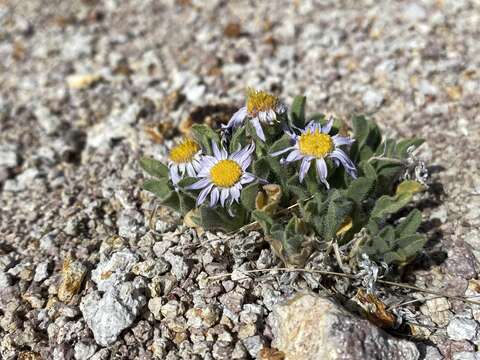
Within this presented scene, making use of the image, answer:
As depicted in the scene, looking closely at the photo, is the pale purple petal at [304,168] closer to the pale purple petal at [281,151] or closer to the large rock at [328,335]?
the pale purple petal at [281,151]

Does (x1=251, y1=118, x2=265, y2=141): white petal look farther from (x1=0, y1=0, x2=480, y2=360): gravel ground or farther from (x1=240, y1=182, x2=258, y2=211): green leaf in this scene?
(x1=0, y1=0, x2=480, y2=360): gravel ground

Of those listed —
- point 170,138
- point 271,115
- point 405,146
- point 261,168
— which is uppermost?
point 271,115

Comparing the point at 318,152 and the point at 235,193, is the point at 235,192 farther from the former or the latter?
the point at 318,152

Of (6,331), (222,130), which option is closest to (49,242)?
(6,331)

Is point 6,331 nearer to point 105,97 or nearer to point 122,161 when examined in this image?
point 122,161

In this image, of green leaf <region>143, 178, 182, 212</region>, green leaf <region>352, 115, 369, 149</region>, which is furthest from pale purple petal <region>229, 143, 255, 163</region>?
green leaf <region>352, 115, 369, 149</region>

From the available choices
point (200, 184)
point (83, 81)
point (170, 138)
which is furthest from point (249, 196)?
point (83, 81)
